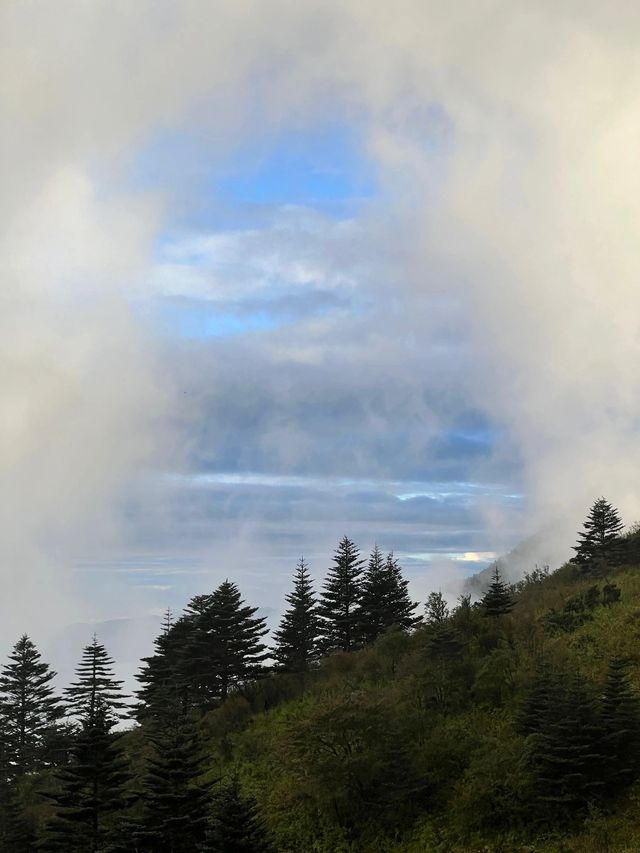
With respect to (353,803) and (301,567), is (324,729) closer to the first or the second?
(353,803)

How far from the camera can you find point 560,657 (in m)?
35.7

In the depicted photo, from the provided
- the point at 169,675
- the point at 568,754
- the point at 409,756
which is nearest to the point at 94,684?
the point at 169,675

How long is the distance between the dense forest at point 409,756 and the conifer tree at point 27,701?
19.6 metres

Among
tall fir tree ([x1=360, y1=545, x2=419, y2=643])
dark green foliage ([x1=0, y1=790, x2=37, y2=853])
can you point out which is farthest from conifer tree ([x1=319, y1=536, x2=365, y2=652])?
dark green foliage ([x1=0, y1=790, x2=37, y2=853])

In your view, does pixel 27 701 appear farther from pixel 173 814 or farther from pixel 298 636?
pixel 173 814

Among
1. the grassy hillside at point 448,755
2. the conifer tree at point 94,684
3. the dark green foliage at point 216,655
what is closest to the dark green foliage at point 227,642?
the dark green foliage at point 216,655

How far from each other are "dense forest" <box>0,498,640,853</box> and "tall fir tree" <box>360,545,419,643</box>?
1456 centimetres

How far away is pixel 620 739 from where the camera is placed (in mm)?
25625

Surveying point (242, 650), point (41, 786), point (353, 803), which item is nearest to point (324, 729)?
point (353, 803)

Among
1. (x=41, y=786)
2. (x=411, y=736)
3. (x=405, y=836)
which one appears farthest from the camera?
(x=41, y=786)

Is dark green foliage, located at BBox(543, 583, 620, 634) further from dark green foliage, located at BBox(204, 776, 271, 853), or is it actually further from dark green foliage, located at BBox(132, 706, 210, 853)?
dark green foliage, located at BBox(132, 706, 210, 853)

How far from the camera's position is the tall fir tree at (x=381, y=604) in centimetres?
6788

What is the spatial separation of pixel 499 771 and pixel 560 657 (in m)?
→ 10.2

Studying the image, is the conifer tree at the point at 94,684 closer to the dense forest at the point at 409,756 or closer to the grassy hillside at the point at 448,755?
the dense forest at the point at 409,756
